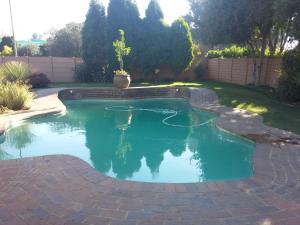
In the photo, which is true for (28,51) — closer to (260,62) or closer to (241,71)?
(241,71)

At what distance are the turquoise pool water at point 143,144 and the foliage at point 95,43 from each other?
8422mm

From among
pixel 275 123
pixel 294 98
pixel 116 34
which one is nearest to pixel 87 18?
pixel 116 34

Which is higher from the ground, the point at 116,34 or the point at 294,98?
the point at 116,34

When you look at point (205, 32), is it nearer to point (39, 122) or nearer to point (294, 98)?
point (294, 98)

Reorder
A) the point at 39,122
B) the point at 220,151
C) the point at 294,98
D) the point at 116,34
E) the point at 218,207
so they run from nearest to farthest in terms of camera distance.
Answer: the point at 218,207
the point at 220,151
the point at 39,122
the point at 294,98
the point at 116,34

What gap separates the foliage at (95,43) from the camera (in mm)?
19484

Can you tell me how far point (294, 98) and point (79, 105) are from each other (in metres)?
9.42

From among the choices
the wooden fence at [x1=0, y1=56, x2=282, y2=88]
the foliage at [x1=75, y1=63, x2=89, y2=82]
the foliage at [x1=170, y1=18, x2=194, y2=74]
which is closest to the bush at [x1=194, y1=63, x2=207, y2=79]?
the wooden fence at [x1=0, y1=56, x2=282, y2=88]

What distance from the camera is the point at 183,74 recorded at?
2156cm

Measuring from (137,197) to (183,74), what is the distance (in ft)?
59.8

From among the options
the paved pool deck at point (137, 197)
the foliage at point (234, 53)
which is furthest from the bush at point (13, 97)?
the foliage at point (234, 53)

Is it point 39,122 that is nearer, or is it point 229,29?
point 39,122

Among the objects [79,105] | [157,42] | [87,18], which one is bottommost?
[79,105]

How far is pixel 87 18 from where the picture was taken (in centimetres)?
1962
